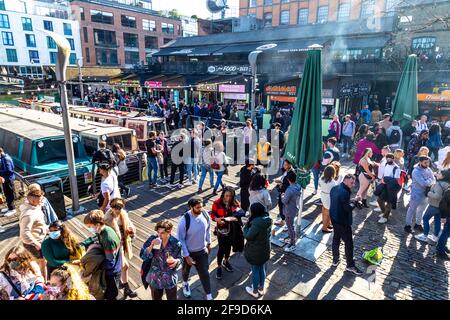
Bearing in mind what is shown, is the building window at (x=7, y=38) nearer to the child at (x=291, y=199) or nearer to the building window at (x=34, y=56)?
Result: the building window at (x=34, y=56)

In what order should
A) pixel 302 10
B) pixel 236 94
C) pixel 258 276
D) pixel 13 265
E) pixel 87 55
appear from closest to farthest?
1. pixel 13 265
2. pixel 258 276
3. pixel 236 94
4. pixel 302 10
5. pixel 87 55

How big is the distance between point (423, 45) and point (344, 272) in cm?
2062

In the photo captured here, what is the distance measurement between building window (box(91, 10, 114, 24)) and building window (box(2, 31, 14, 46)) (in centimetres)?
1342

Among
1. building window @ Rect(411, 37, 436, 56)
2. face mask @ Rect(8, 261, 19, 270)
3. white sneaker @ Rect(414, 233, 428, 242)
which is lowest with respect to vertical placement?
white sneaker @ Rect(414, 233, 428, 242)

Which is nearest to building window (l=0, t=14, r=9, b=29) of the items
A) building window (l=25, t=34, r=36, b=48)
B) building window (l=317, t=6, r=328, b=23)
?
building window (l=25, t=34, r=36, b=48)

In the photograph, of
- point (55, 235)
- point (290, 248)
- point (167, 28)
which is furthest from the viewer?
point (167, 28)

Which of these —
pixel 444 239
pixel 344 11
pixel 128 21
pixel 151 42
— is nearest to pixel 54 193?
pixel 444 239

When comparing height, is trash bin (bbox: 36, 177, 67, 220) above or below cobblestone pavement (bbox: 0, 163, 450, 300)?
above

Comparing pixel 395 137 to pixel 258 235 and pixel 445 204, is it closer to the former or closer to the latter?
pixel 445 204

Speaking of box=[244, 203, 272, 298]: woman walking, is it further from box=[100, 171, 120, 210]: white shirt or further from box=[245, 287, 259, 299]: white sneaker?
box=[100, 171, 120, 210]: white shirt

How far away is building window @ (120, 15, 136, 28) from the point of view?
182 ft

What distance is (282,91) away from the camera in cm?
1884

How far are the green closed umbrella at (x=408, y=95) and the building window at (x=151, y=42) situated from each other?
58249 mm
